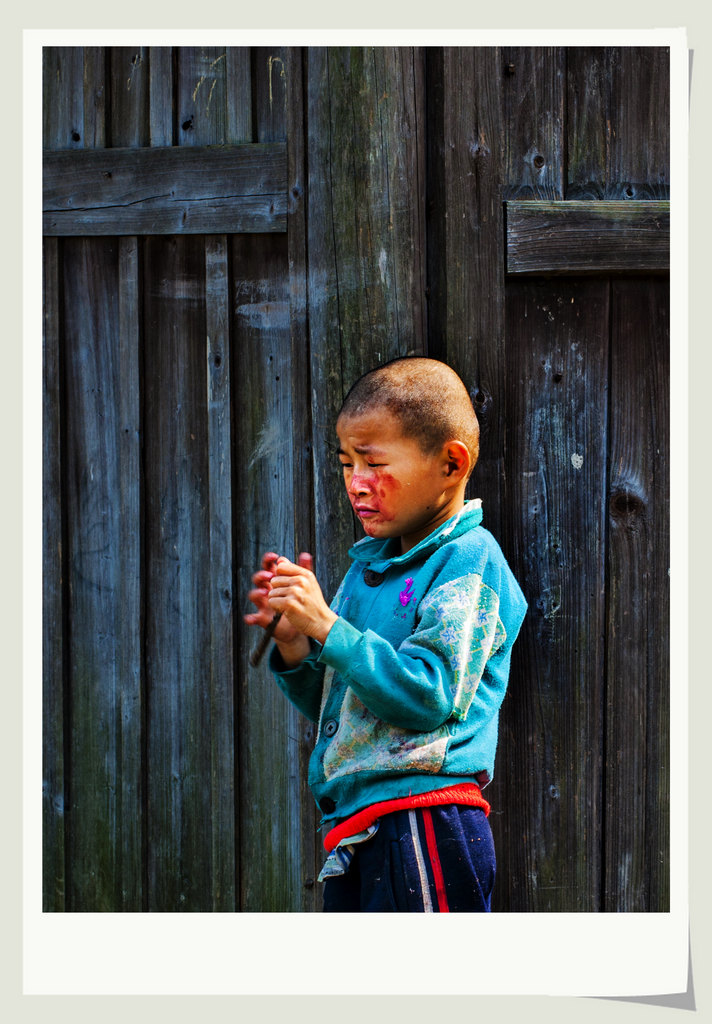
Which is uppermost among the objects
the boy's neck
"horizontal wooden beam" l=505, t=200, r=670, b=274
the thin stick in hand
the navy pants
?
"horizontal wooden beam" l=505, t=200, r=670, b=274

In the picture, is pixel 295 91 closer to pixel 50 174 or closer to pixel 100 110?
pixel 100 110

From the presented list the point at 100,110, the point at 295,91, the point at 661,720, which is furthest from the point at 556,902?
the point at 100,110

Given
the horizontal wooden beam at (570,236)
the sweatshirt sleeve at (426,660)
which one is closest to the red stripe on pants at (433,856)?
the sweatshirt sleeve at (426,660)

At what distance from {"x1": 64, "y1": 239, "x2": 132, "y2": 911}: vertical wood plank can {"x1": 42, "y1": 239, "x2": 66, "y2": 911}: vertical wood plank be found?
31 millimetres

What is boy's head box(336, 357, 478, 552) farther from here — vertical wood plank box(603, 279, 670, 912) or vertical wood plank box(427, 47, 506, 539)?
vertical wood plank box(603, 279, 670, 912)

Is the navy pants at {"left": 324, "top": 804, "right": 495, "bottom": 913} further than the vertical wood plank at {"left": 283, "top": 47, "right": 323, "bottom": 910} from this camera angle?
No

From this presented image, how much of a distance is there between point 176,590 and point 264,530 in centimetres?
31

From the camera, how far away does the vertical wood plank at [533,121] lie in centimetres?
254

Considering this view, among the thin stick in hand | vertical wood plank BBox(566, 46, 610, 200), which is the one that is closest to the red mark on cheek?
the thin stick in hand

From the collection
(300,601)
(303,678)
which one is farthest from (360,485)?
(303,678)

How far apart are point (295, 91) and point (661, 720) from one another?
202 cm

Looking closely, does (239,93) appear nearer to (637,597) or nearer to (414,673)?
(414,673)

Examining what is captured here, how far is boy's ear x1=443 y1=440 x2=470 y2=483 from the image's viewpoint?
2229mm

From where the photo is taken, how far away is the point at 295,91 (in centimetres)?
258
